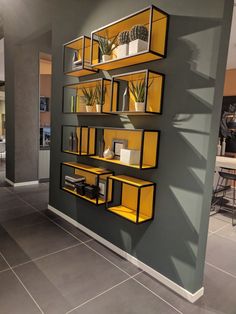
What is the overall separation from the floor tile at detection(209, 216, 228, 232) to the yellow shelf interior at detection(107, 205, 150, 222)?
1.62 m

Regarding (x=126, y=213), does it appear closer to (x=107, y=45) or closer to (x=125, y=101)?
(x=125, y=101)

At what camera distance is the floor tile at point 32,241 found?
2.47 m

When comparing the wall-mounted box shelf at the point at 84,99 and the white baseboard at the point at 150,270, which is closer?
the white baseboard at the point at 150,270

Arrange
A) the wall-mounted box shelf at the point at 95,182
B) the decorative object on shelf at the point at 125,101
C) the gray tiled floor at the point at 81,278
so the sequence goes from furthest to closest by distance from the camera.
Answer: the wall-mounted box shelf at the point at 95,182
the decorative object on shelf at the point at 125,101
the gray tiled floor at the point at 81,278

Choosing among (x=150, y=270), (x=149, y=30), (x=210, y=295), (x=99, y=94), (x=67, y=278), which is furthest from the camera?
(x=99, y=94)

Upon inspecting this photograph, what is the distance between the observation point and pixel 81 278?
216 centimetres

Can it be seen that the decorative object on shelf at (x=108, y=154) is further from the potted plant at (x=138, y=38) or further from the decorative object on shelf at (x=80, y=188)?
the potted plant at (x=138, y=38)

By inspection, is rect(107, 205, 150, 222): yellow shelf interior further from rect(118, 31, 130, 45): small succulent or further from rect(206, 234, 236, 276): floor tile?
rect(118, 31, 130, 45): small succulent

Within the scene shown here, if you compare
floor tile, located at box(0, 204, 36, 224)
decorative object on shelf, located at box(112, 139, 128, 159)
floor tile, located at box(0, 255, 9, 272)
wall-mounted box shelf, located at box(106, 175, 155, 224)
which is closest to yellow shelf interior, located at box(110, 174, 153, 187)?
wall-mounted box shelf, located at box(106, 175, 155, 224)

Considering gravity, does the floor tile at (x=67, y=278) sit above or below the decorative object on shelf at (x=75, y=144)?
below

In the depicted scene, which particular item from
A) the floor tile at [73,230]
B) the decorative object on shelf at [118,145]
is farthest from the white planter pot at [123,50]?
the floor tile at [73,230]

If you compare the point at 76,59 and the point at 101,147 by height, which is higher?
the point at 76,59

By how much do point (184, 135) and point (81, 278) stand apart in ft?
5.23

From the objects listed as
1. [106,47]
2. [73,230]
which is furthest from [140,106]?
[73,230]
